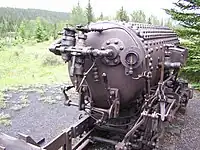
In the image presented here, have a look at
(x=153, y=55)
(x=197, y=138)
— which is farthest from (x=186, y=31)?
(x=153, y=55)

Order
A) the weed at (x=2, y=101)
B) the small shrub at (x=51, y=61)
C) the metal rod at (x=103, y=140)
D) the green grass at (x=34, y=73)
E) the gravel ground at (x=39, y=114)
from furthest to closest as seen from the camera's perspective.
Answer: the small shrub at (x=51, y=61), the green grass at (x=34, y=73), the weed at (x=2, y=101), the gravel ground at (x=39, y=114), the metal rod at (x=103, y=140)

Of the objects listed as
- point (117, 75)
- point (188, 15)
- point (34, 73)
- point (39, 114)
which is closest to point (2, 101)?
point (39, 114)

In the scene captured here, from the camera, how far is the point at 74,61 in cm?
295

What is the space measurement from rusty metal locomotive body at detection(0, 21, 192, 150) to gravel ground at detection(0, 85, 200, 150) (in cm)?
104

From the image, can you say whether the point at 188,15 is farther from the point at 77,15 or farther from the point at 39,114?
the point at 77,15

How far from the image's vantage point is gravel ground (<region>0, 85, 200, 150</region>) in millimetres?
4551

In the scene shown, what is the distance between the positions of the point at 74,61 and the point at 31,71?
8258mm

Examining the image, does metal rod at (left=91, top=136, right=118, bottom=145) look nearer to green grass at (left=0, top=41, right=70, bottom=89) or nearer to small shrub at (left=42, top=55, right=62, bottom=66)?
green grass at (left=0, top=41, right=70, bottom=89)

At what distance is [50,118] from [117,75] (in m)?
2.76

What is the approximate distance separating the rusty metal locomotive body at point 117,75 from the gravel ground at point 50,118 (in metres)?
1.04

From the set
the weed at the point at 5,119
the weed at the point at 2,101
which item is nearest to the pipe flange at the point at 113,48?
the weed at the point at 5,119

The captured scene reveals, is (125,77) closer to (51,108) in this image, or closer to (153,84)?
→ (153,84)

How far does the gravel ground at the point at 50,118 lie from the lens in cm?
455

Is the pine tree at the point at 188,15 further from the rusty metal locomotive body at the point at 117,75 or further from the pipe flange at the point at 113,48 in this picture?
the pipe flange at the point at 113,48
